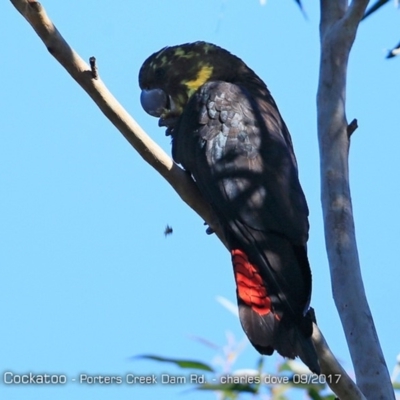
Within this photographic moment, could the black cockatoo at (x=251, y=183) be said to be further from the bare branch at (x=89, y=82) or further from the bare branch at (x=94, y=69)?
the bare branch at (x=94, y=69)

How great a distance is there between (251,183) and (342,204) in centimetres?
31

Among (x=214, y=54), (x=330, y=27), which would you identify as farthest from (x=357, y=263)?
(x=214, y=54)

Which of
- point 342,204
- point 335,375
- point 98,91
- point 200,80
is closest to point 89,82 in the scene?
point 98,91

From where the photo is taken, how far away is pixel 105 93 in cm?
212

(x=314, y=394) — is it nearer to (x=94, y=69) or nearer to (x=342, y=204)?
(x=342, y=204)

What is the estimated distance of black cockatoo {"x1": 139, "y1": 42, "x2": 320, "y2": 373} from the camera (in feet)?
7.20

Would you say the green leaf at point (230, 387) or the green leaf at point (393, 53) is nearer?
the green leaf at point (230, 387)

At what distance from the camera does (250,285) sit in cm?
228

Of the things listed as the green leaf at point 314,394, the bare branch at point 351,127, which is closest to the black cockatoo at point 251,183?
the bare branch at point 351,127

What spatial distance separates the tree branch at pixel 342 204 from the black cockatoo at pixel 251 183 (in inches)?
3.9

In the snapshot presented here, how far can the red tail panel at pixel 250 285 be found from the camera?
223 centimetres

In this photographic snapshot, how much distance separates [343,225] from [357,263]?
0.14 meters

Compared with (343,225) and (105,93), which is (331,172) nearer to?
(343,225)

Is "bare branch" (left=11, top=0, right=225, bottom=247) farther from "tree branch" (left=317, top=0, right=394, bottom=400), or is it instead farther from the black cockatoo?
"tree branch" (left=317, top=0, right=394, bottom=400)
